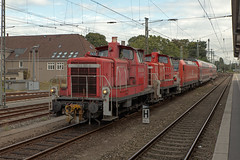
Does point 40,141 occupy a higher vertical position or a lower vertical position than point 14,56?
lower

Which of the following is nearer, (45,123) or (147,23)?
(45,123)

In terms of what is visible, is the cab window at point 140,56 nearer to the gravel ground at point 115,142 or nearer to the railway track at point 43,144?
the gravel ground at point 115,142

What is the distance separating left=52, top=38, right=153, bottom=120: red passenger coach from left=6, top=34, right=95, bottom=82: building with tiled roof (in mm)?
31606

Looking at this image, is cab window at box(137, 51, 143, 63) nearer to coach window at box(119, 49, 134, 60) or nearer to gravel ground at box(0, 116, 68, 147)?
coach window at box(119, 49, 134, 60)

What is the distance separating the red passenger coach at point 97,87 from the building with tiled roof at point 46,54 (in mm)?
31606

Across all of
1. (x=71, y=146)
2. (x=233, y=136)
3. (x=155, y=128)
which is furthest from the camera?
(x=155, y=128)

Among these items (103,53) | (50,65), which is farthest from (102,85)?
(50,65)

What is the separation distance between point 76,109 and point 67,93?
1.25 metres

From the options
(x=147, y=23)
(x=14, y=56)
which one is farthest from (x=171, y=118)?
(x=14, y=56)

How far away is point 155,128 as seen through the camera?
30.2 ft

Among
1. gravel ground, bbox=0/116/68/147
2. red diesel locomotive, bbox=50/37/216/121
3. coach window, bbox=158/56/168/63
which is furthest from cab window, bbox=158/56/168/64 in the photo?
gravel ground, bbox=0/116/68/147

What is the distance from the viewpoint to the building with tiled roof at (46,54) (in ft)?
137

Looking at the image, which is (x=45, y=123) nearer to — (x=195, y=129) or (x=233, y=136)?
(x=195, y=129)

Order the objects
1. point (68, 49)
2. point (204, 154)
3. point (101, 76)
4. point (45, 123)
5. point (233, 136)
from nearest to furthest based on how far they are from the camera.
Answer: point (204, 154) → point (233, 136) → point (101, 76) → point (45, 123) → point (68, 49)
